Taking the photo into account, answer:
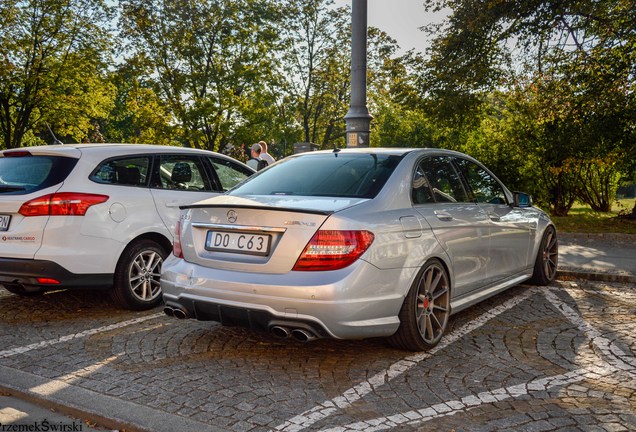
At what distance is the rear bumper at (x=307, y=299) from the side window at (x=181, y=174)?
2391mm

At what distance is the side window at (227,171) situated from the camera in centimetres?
738

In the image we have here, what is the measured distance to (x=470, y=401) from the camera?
370 centimetres

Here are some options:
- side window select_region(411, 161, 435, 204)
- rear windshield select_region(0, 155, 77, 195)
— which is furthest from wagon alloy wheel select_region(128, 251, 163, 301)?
side window select_region(411, 161, 435, 204)

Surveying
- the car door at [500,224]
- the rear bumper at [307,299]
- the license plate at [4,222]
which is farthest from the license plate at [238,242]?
the car door at [500,224]

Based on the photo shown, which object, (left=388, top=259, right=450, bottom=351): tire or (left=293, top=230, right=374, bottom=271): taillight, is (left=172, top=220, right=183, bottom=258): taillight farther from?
(left=388, top=259, right=450, bottom=351): tire

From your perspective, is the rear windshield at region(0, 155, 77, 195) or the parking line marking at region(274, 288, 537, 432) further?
the rear windshield at region(0, 155, 77, 195)

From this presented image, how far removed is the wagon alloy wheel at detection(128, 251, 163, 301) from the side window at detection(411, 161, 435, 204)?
113 inches

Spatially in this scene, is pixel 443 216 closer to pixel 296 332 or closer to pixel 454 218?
pixel 454 218

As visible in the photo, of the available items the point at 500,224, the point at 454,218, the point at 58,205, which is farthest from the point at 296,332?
the point at 500,224

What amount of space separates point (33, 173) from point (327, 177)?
2797 mm

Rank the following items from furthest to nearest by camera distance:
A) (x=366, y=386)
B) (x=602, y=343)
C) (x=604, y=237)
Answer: (x=604, y=237), (x=602, y=343), (x=366, y=386)

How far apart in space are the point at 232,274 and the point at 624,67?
1223 cm

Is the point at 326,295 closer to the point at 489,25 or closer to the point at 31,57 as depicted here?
the point at 489,25

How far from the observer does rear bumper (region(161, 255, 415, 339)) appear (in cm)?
403
